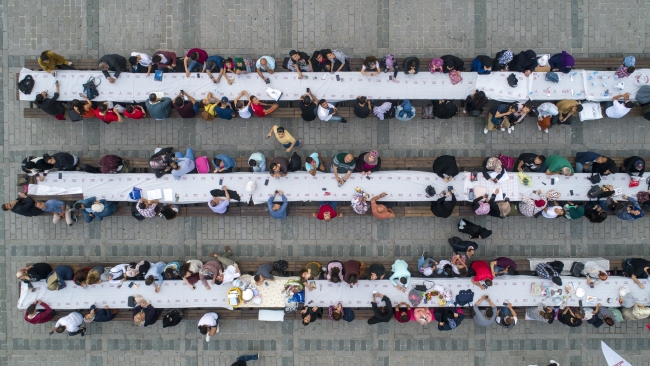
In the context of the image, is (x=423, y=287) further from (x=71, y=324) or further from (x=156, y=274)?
(x=71, y=324)

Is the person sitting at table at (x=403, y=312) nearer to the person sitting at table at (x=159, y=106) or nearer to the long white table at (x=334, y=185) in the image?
the long white table at (x=334, y=185)

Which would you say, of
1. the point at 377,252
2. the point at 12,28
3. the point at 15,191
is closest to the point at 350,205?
the point at 377,252

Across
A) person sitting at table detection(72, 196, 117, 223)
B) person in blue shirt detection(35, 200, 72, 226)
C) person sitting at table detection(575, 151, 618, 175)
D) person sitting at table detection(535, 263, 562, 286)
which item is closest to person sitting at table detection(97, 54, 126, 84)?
person sitting at table detection(72, 196, 117, 223)

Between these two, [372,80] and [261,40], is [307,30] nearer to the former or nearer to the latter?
[261,40]

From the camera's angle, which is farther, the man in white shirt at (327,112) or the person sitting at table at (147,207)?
the person sitting at table at (147,207)

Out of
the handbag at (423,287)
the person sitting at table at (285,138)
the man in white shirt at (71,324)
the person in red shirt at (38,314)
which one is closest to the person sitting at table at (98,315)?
the man in white shirt at (71,324)

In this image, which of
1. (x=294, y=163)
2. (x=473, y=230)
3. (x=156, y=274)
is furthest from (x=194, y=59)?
(x=473, y=230)

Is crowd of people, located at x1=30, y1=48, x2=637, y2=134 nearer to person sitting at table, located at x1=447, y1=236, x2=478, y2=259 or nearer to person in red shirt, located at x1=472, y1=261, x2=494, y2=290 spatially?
person sitting at table, located at x1=447, y1=236, x2=478, y2=259
